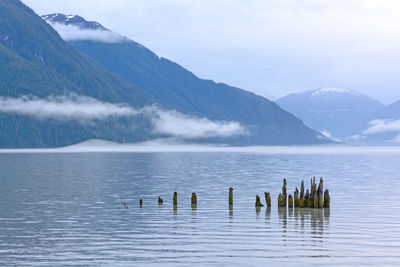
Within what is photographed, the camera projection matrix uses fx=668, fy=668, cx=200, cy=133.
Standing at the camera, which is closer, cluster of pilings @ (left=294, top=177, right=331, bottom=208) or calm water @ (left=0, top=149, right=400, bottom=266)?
calm water @ (left=0, top=149, right=400, bottom=266)

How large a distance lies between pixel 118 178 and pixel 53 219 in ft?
189

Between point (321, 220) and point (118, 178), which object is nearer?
point (321, 220)

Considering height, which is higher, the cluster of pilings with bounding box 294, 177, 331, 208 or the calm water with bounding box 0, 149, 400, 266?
the cluster of pilings with bounding box 294, 177, 331, 208

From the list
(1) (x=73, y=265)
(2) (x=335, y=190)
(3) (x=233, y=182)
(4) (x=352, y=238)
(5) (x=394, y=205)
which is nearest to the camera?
(1) (x=73, y=265)

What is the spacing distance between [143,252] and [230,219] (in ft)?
53.4

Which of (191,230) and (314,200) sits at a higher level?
(314,200)

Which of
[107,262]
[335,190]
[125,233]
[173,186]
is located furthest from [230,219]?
[173,186]

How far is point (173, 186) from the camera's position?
3750 inches

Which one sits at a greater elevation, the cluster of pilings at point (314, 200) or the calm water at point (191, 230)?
the cluster of pilings at point (314, 200)

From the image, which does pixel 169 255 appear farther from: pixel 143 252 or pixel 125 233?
pixel 125 233

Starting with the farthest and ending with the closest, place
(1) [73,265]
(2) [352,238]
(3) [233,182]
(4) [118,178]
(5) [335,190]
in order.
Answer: (4) [118,178]
(3) [233,182]
(5) [335,190]
(2) [352,238]
(1) [73,265]

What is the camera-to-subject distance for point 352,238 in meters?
44.0

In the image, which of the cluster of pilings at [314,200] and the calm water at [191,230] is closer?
the calm water at [191,230]

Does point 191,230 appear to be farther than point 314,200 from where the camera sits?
No
